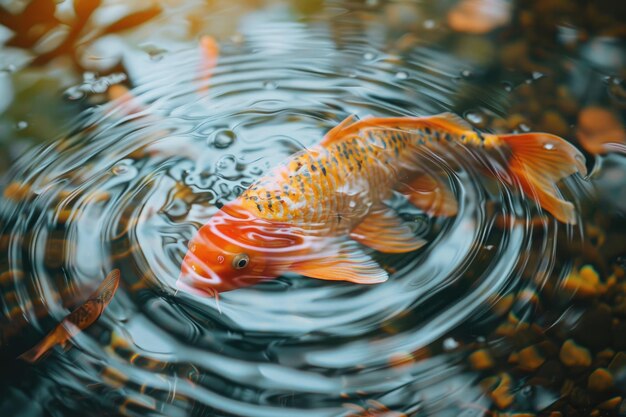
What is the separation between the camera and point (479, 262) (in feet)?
4.71

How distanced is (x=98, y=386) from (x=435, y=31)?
1.36m

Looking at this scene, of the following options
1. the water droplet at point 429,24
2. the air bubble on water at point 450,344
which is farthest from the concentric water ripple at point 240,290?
the water droplet at point 429,24

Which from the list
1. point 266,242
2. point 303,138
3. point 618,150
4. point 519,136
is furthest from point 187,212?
point 618,150

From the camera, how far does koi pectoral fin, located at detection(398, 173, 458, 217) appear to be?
1525mm

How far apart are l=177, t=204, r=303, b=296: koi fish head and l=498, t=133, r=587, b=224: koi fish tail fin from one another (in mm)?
550

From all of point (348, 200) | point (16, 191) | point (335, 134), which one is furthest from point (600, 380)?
point (16, 191)

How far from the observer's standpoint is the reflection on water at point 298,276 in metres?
1.29

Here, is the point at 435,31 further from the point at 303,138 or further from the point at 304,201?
the point at 304,201

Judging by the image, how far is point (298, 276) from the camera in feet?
4.64

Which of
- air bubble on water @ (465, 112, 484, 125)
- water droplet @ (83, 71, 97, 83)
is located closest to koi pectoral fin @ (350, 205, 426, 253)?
air bubble on water @ (465, 112, 484, 125)

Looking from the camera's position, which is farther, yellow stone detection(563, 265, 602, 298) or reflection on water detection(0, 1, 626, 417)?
yellow stone detection(563, 265, 602, 298)

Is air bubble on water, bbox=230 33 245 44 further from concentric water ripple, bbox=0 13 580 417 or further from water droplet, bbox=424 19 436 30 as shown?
water droplet, bbox=424 19 436 30

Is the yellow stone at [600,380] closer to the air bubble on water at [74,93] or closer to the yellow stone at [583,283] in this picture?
the yellow stone at [583,283]

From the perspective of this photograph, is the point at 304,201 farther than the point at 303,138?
No
